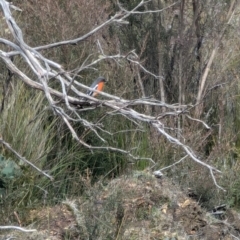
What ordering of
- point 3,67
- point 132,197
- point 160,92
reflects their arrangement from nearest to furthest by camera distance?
point 132,197, point 3,67, point 160,92

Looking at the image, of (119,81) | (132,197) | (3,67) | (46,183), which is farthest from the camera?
(119,81)

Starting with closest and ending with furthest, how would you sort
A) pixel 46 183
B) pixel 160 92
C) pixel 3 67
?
pixel 46 183 < pixel 3 67 < pixel 160 92

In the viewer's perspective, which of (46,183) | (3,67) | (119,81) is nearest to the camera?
(46,183)

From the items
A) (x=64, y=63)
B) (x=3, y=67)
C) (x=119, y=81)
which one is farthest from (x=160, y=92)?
(x=3, y=67)

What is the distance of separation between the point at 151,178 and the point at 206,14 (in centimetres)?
273

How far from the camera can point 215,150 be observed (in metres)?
6.75

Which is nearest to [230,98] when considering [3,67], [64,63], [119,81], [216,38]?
[216,38]

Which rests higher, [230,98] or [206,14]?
[206,14]

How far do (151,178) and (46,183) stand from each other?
Result: 889mm

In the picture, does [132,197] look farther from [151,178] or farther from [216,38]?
[216,38]

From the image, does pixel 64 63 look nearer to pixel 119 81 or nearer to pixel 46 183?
pixel 119 81

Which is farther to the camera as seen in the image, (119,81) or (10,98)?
(119,81)

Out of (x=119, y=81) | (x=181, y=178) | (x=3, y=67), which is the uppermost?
(x=3, y=67)

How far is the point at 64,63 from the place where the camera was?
23.2ft
